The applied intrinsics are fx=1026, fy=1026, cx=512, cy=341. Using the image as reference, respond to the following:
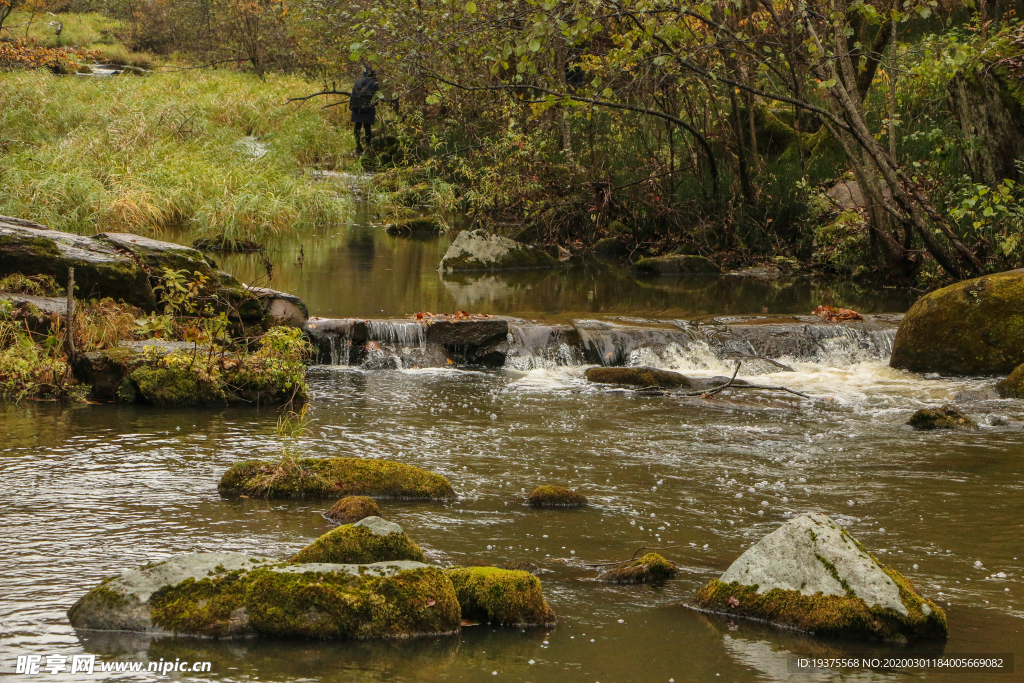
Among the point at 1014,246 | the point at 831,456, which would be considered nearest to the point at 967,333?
the point at 1014,246

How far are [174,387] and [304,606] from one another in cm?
523

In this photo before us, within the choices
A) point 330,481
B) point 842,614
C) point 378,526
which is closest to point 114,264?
Answer: point 330,481

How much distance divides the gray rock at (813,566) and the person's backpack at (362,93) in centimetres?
2177

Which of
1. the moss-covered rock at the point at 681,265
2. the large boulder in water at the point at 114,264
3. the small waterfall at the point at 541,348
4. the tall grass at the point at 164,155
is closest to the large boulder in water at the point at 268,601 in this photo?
the large boulder in water at the point at 114,264

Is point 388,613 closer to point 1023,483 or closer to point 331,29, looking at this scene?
point 1023,483

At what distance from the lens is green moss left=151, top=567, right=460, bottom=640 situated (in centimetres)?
410

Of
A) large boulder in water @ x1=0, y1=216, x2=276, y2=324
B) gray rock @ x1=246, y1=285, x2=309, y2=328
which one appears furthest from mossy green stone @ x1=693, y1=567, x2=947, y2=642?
gray rock @ x1=246, y1=285, x2=309, y2=328

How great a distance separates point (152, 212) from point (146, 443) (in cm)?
1095

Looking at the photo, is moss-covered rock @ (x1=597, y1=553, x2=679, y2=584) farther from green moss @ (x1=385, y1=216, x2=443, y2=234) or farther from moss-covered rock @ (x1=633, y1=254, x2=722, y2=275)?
green moss @ (x1=385, y1=216, x2=443, y2=234)

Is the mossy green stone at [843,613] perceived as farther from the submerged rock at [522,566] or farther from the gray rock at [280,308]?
the gray rock at [280,308]

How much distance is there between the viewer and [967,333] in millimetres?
11375

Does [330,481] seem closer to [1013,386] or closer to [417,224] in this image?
[1013,386]

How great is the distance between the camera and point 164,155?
21.7m

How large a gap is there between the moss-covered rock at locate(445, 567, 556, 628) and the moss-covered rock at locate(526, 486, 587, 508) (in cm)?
177
